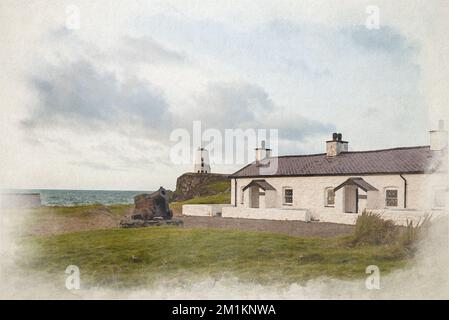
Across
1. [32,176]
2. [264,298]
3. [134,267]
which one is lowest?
[264,298]

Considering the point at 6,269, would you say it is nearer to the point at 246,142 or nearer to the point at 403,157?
the point at 246,142

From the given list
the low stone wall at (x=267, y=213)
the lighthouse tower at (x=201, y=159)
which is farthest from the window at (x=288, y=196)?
the lighthouse tower at (x=201, y=159)

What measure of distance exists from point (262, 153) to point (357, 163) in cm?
228

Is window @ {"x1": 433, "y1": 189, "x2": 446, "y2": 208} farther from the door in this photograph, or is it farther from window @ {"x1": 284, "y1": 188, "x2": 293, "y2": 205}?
the door

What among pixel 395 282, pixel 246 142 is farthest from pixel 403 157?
pixel 246 142

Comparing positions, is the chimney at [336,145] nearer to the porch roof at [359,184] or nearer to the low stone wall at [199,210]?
the porch roof at [359,184]

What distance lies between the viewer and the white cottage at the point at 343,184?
380 inches

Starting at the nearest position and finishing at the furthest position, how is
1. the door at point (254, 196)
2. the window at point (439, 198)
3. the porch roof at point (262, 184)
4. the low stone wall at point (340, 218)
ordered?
the window at point (439, 198), the low stone wall at point (340, 218), the door at point (254, 196), the porch roof at point (262, 184)

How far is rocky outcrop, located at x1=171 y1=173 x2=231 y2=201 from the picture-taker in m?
10.4

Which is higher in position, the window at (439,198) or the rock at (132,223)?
the window at (439,198)

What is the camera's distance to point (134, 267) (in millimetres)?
9195

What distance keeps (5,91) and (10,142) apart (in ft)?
3.51

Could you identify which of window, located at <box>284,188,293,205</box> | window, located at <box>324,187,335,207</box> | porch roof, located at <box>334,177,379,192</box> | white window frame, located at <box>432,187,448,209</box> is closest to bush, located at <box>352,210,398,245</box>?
white window frame, located at <box>432,187,448,209</box>

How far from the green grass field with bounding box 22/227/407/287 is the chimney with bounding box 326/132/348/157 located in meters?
2.27
